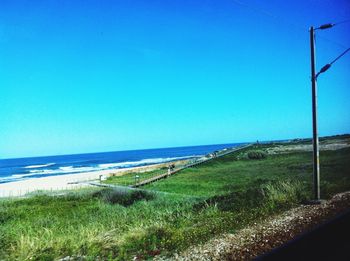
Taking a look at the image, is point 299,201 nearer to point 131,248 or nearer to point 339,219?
point 339,219

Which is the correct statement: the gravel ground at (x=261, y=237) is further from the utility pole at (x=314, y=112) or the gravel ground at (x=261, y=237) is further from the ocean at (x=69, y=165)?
the ocean at (x=69, y=165)

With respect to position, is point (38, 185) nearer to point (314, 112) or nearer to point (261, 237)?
point (314, 112)

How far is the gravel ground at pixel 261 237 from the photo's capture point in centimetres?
770

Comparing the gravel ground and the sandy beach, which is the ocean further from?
the gravel ground

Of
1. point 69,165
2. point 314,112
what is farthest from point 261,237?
point 69,165

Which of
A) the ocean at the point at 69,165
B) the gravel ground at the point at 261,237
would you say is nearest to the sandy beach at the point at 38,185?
→ the ocean at the point at 69,165

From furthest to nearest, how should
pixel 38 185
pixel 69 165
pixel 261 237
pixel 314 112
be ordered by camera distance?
1. pixel 69 165
2. pixel 38 185
3. pixel 314 112
4. pixel 261 237

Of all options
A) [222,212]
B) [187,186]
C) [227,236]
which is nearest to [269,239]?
[227,236]

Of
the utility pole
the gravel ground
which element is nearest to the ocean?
the utility pole

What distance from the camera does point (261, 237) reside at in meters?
8.80

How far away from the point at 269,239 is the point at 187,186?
65.1 feet

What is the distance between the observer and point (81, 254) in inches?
336

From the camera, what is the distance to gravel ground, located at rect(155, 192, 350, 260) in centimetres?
770

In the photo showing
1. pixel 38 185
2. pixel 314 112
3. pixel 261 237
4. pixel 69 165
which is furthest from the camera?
pixel 69 165
